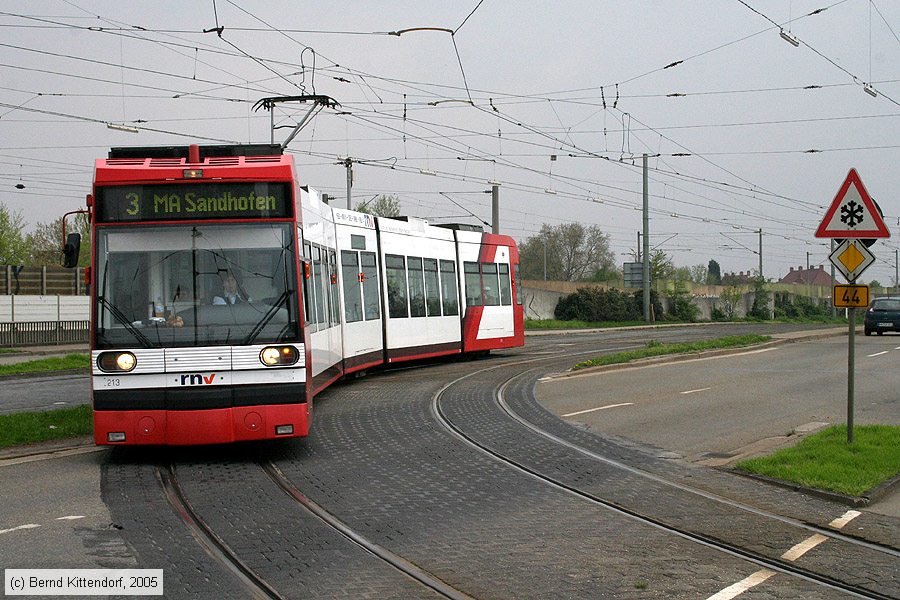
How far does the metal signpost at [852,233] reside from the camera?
1120 centimetres

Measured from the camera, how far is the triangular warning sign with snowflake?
11.2m

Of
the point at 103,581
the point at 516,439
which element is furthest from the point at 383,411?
the point at 103,581

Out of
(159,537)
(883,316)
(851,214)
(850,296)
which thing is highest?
(851,214)

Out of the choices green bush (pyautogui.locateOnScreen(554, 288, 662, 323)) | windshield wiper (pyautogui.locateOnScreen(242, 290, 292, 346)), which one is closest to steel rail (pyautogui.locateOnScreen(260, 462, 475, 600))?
windshield wiper (pyautogui.locateOnScreen(242, 290, 292, 346))

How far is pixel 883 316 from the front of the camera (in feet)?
138

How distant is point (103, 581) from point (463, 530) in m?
2.65

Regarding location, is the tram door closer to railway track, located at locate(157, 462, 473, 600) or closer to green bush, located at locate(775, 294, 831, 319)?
railway track, located at locate(157, 462, 473, 600)

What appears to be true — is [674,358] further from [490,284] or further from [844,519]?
[844,519]

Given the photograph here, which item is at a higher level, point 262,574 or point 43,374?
point 43,374

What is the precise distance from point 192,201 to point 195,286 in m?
0.91

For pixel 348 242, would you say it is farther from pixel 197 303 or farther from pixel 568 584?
pixel 568 584

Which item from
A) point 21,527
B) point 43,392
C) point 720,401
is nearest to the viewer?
point 21,527

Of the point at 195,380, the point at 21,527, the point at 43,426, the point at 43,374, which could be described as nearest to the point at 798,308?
the point at 43,374

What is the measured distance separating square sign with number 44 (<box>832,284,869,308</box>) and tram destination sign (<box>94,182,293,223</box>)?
6.11m
